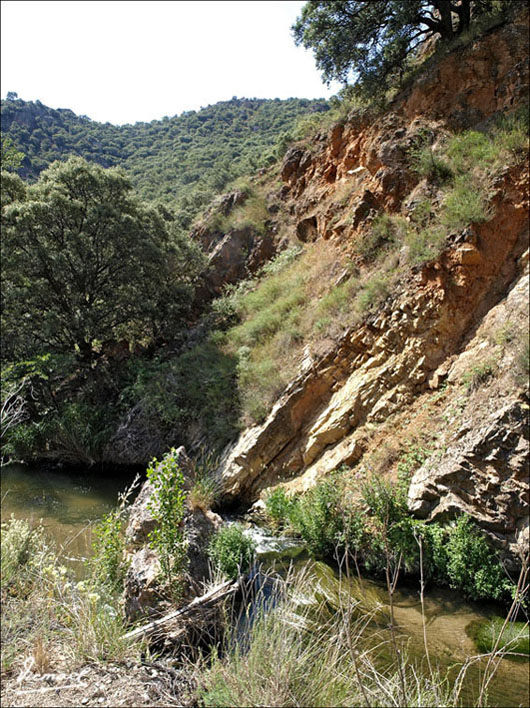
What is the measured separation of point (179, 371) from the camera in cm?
1230

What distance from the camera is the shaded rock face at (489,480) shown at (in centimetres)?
507

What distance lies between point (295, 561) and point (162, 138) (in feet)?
196

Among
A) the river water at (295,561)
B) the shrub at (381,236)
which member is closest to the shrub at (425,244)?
the shrub at (381,236)

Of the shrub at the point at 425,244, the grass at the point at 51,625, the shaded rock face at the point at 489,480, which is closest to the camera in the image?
the grass at the point at 51,625

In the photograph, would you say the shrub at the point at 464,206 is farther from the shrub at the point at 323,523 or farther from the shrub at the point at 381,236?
the shrub at the point at 323,523

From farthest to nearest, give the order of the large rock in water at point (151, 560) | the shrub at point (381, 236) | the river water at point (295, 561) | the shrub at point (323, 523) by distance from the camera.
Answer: the shrub at point (381, 236) < the shrub at point (323, 523) < the large rock in water at point (151, 560) < the river water at point (295, 561)

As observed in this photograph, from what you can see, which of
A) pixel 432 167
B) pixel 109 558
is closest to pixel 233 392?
pixel 109 558

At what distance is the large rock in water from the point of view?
14.5 feet

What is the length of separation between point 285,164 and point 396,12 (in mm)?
6576

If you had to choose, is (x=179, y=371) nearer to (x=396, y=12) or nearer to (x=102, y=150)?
(x=396, y=12)

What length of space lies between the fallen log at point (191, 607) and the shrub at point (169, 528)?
0.79ft

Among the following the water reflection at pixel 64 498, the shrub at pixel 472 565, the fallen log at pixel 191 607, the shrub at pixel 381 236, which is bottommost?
the water reflection at pixel 64 498

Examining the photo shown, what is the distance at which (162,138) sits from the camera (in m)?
54.4

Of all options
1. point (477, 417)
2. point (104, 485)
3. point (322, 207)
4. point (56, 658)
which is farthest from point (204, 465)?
point (322, 207)
